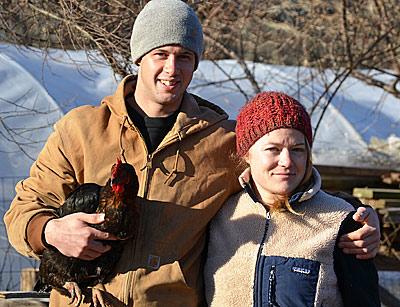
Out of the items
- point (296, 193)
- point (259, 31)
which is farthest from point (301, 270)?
point (259, 31)

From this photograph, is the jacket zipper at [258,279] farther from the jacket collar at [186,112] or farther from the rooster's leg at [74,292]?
the rooster's leg at [74,292]

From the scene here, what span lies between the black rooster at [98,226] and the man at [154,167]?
50 millimetres

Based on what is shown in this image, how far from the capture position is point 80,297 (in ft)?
12.5

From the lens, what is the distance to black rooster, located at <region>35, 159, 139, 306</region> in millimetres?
3619

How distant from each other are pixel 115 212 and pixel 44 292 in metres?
1.49

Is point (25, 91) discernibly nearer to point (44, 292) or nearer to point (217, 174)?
point (44, 292)

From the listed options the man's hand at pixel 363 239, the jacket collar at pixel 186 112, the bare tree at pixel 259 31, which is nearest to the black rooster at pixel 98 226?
the jacket collar at pixel 186 112

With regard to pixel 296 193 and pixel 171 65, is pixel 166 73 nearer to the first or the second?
pixel 171 65

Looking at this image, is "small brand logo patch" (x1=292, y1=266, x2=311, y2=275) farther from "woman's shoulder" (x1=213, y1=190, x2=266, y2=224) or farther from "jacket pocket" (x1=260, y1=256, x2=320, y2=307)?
"woman's shoulder" (x1=213, y1=190, x2=266, y2=224)

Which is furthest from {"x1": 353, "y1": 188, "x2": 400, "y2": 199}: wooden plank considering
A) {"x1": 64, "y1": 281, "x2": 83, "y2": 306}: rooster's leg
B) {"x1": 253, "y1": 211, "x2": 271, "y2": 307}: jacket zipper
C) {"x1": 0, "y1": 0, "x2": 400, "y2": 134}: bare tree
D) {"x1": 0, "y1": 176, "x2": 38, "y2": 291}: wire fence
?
{"x1": 64, "y1": 281, "x2": 83, "y2": 306}: rooster's leg

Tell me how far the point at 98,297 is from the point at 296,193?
93 centimetres

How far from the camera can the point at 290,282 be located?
358cm

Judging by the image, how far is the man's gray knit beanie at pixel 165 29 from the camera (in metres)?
3.81

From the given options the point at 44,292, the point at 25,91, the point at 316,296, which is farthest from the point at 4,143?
the point at 316,296
